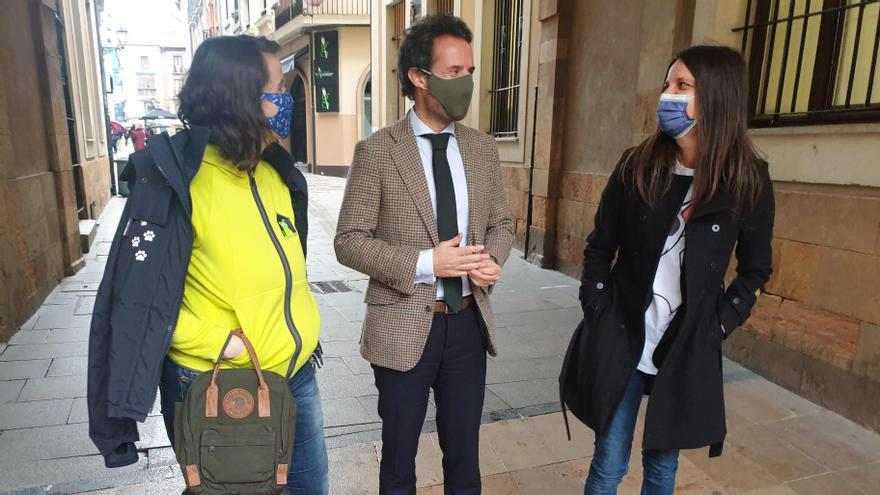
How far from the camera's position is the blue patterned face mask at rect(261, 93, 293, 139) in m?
1.75

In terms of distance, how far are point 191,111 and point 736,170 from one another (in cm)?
176

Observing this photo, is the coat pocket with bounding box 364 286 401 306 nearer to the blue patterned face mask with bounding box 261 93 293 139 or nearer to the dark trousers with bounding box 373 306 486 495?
the dark trousers with bounding box 373 306 486 495

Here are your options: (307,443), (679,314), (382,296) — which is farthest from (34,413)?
(679,314)

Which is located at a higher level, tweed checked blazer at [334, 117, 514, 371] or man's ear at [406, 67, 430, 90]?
man's ear at [406, 67, 430, 90]

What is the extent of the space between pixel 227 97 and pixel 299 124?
77.0 ft

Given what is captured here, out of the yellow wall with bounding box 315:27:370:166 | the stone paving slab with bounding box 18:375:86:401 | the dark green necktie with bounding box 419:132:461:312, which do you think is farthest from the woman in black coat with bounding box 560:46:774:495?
the yellow wall with bounding box 315:27:370:166

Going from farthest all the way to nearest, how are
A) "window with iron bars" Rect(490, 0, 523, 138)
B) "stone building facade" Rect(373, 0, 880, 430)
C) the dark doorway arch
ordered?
the dark doorway arch → "window with iron bars" Rect(490, 0, 523, 138) → "stone building facade" Rect(373, 0, 880, 430)

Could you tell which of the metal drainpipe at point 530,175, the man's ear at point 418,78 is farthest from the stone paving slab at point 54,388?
the metal drainpipe at point 530,175

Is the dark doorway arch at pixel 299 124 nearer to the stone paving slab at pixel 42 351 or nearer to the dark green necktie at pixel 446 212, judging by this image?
the stone paving slab at pixel 42 351

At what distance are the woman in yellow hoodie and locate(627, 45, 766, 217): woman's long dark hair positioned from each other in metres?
1.40

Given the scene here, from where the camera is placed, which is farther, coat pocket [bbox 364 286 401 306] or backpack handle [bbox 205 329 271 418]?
coat pocket [bbox 364 286 401 306]

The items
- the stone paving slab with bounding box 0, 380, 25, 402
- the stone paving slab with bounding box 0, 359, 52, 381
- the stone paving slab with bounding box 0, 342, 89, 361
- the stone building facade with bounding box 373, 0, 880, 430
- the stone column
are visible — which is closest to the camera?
the stone building facade with bounding box 373, 0, 880, 430

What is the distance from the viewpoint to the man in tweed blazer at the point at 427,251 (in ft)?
6.31

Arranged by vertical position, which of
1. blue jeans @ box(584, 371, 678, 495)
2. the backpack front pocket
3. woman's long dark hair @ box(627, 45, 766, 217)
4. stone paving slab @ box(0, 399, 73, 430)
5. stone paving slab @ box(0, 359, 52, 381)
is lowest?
stone paving slab @ box(0, 359, 52, 381)
